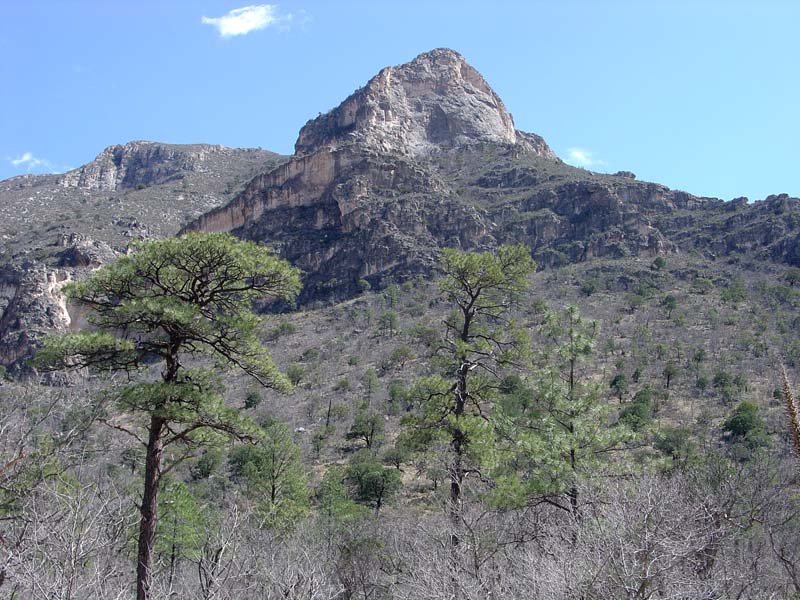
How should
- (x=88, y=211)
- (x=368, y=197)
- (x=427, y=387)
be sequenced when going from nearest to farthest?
1. (x=427, y=387)
2. (x=368, y=197)
3. (x=88, y=211)

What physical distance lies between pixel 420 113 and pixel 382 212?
40.7m

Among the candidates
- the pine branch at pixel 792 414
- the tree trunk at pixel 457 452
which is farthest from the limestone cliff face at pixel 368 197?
the pine branch at pixel 792 414

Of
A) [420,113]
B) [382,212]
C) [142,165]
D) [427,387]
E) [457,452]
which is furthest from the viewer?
[142,165]

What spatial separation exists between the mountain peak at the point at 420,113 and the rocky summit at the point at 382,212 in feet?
1.17

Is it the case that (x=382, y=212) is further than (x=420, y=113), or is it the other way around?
(x=420, y=113)

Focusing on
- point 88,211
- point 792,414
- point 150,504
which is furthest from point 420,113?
point 792,414

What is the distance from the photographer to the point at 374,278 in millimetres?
78250

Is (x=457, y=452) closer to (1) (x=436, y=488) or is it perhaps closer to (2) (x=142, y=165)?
(1) (x=436, y=488)

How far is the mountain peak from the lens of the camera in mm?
106562

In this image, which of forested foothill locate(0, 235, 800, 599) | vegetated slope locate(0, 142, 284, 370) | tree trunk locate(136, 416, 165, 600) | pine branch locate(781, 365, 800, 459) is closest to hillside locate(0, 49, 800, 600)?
forested foothill locate(0, 235, 800, 599)

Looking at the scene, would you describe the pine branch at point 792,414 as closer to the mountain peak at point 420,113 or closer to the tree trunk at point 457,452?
the tree trunk at point 457,452

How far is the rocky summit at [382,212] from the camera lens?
71.9 metres

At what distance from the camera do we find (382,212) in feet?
274

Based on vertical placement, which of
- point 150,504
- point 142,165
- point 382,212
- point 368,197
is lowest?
point 150,504
